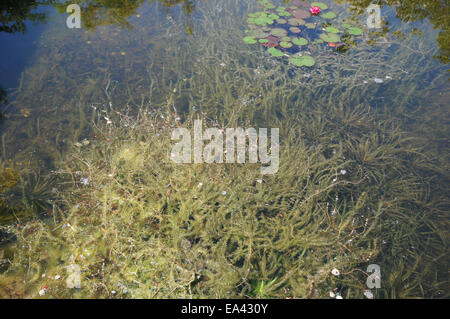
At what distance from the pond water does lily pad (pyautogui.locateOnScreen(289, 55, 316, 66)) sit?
2 cm

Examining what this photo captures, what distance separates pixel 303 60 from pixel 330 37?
70 cm

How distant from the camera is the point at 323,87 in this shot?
319cm

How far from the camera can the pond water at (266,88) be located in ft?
7.02

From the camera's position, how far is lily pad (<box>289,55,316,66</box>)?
10.8 feet

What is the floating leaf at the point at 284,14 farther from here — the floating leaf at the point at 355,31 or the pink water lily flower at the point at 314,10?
the floating leaf at the point at 355,31

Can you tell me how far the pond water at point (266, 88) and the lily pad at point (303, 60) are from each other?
2 centimetres

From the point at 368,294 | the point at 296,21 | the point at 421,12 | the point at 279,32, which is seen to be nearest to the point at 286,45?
the point at 279,32

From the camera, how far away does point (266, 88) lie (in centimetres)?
305

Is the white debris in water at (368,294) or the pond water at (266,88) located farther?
the pond water at (266,88)

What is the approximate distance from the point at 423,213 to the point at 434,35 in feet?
9.94

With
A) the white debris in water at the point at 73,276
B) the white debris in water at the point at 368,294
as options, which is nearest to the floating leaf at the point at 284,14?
the white debris in water at the point at 368,294

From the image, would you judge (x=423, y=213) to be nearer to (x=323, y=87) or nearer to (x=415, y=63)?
(x=323, y=87)

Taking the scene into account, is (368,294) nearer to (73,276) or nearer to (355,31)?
(73,276)
